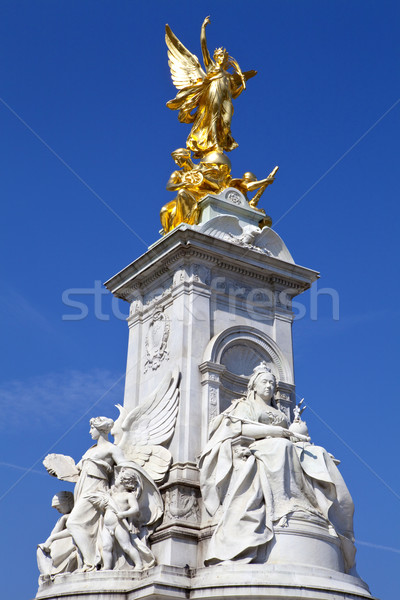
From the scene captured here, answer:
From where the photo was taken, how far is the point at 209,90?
63.6 ft

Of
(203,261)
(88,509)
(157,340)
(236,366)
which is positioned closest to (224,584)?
(88,509)

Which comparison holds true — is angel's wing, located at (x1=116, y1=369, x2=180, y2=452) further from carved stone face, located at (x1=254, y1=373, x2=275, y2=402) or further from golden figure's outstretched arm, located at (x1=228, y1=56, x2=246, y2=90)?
golden figure's outstretched arm, located at (x1=228, y1=56, x2=246, y2=90)

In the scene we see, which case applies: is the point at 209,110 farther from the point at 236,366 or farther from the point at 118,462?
the point at 118,462

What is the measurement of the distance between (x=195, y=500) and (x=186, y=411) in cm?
164

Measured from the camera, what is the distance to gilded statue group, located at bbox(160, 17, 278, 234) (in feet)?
60.2

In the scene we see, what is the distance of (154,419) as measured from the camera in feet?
52.1

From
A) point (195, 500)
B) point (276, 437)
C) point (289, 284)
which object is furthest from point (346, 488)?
point (289, 284)

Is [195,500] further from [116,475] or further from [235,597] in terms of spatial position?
[235,597]

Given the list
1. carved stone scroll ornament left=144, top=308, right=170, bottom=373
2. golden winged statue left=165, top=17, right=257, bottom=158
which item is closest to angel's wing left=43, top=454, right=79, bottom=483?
carved stone scroll ornament left=144, top=308, right=170, bottom=373

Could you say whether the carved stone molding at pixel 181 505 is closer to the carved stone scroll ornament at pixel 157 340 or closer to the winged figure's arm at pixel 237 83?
the carved stone scroll ornament at pixel 157 340

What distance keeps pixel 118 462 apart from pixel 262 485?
2738 mm

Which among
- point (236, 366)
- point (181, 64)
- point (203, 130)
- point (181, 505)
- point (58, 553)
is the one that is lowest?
point (58, 553)

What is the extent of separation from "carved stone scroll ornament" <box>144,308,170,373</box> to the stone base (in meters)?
4.65

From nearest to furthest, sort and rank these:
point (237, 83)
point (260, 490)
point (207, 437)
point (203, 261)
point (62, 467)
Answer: point (260, 490) → point (207, 437) → point (62, 467) → point (203, 261) → point (237, 83)
